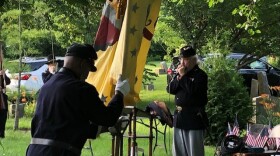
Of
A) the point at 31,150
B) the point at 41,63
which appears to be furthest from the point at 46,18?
the point at 31,150

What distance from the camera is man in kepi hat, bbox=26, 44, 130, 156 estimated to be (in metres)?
4.00

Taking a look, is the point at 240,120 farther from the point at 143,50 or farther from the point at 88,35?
the point at 143,50

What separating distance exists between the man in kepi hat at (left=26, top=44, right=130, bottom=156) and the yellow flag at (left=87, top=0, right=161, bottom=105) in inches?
20.3

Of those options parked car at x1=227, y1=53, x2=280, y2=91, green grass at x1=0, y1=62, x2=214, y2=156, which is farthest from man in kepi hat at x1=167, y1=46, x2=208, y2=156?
parked car at x1=227, y1=53, x2=280, y2=91

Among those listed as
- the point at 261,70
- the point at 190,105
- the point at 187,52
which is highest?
the point at 187,52

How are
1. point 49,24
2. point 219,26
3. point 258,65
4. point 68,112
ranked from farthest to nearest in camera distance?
point 258,65 < point 219,26 < point 49,24 < point 68,112

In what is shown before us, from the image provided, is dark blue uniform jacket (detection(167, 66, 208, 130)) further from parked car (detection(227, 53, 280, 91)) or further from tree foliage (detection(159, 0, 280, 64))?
parked car (detection(227, 53, 280, 91))

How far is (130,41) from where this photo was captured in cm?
469

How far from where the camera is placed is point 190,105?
729 cm

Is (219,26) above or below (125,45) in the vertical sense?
below

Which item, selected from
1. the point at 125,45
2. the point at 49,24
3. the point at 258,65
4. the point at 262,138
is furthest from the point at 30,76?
the point at 125,45

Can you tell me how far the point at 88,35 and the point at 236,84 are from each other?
4.25 metres

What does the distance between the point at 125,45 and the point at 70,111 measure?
923mm

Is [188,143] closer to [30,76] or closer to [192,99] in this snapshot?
[192,99]
